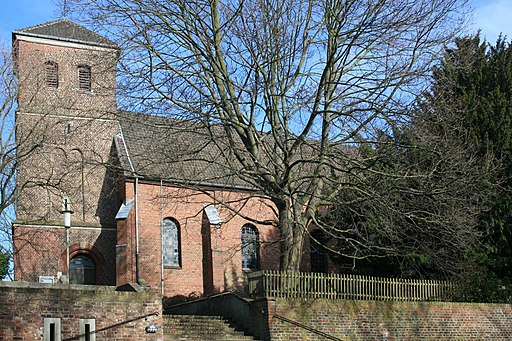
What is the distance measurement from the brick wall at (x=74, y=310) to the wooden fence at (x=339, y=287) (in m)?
4.02

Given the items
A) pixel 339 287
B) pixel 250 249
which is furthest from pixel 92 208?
pixel 339 287

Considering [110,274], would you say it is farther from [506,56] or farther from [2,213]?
[506,56]

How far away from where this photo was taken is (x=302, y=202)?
21391mm

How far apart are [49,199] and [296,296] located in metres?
14.2

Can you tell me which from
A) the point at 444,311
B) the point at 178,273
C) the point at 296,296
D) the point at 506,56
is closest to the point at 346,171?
the point at 296,296

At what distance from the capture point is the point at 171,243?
108 feet

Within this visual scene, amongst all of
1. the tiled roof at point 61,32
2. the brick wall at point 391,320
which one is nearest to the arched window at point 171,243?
the tiled roof at point 61,32

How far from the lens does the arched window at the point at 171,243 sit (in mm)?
32469

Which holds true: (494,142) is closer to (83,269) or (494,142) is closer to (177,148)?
(177,148)

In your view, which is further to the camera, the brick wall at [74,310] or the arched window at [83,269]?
the arched window at [83,269]

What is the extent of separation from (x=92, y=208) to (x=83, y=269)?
2666 mm

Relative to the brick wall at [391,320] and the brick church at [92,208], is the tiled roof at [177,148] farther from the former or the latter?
the brick church at [92,208]

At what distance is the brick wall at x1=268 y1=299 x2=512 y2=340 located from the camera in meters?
20.5

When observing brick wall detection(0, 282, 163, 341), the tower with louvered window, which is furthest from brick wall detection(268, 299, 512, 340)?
the tower with louvered window
